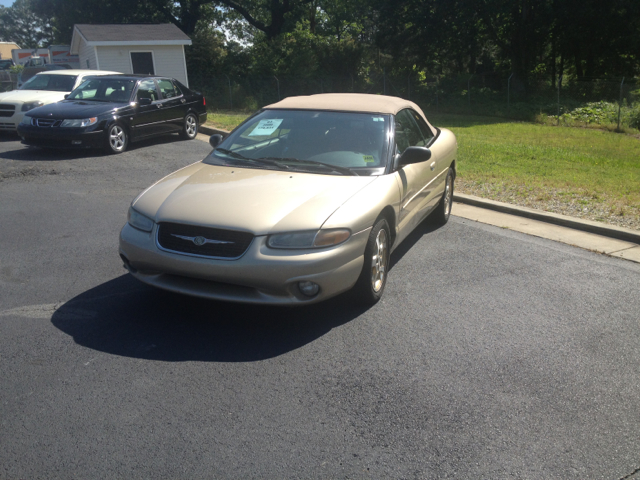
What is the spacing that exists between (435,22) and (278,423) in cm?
2903

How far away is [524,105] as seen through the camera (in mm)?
23641

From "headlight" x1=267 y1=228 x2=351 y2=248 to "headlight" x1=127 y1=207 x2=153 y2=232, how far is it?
3.24 feet

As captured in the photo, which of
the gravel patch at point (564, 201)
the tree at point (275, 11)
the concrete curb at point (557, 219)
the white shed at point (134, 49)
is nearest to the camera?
the concrete curb at point (557, 219)

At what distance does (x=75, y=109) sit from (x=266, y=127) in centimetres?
734

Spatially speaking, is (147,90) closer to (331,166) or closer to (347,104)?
(347,104)

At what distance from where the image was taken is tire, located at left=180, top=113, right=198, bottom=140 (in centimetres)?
1393

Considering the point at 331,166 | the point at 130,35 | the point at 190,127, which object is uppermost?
the point at 130,35

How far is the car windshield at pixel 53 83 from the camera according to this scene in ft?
48.0

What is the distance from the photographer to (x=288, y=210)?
426 centimetres

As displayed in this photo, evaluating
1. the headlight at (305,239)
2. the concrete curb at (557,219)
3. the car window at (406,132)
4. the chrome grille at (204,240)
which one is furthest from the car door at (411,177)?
the concrete curb at (557,219)

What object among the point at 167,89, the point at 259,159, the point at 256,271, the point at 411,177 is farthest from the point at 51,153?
the point at 256,271

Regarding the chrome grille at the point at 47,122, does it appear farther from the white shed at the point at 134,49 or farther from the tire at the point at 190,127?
the white shed at the point at 134,49

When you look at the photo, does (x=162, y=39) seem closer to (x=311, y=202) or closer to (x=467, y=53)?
(x=467, y=53)

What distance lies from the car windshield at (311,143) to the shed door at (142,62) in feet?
78.2
